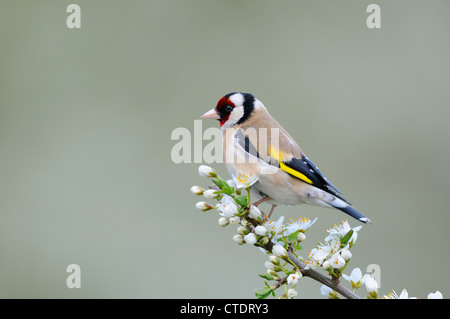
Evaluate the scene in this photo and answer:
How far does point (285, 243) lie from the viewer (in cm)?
164

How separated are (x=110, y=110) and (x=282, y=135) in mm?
3193

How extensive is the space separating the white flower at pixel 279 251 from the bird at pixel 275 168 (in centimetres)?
71

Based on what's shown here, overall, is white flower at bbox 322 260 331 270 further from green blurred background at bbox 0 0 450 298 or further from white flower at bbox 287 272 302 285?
green blurred background at bbox 0 0 450 298

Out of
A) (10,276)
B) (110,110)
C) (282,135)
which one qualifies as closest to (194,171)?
(110,110)

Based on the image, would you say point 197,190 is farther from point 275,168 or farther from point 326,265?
point 275,168

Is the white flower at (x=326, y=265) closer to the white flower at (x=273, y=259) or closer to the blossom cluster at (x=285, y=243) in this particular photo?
the blossom cluster at (x=285, y=243)

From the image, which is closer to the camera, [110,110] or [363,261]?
[363,261]

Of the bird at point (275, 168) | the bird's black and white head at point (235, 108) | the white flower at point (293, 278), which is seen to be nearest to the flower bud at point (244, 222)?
the white flower at point (293, 278)

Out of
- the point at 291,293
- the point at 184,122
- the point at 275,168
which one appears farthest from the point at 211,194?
the point at 184,122

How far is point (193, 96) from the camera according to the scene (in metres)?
5.25

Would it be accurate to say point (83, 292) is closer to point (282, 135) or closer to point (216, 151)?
point (216, 151)

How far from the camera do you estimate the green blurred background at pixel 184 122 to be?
14.4 ft

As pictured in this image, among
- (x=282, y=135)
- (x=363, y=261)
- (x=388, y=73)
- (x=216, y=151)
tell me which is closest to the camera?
(x=282, y=135)

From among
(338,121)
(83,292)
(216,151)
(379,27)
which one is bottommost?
(83,292)
